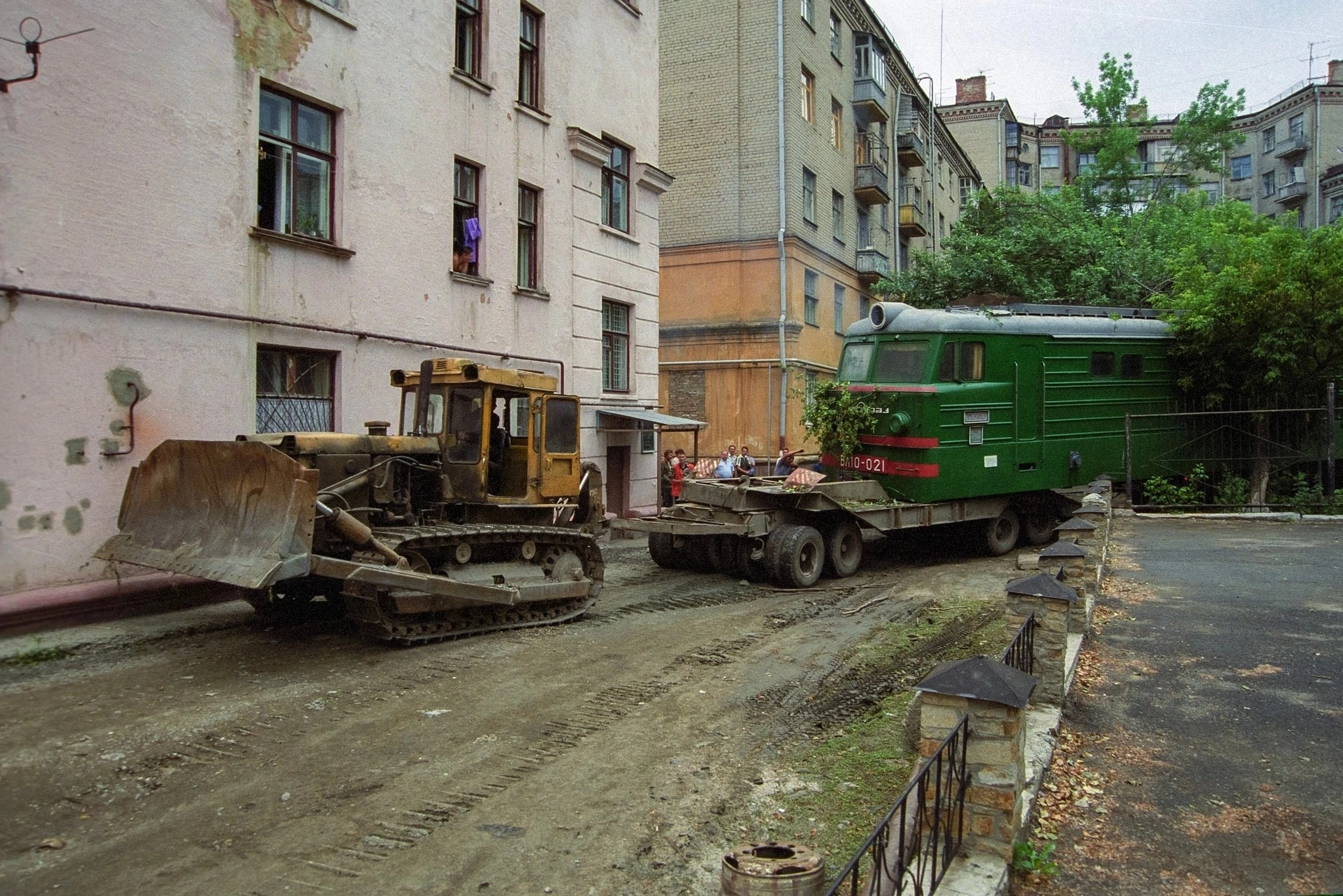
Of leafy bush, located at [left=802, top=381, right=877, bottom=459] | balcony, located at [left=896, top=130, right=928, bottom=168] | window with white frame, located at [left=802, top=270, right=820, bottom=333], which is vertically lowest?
leafy bush, located at [left=802, top=381, right=877, bottom=459]

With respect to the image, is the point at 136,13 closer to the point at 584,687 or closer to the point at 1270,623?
the point at 584,687

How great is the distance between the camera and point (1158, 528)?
14.7m

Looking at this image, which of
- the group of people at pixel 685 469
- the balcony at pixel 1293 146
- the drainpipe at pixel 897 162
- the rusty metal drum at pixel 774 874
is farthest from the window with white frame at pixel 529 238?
the balcony at pixel 1293 146

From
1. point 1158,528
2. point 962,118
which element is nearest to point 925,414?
point 1158,528

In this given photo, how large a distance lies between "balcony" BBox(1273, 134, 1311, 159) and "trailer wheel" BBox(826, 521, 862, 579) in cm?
5294

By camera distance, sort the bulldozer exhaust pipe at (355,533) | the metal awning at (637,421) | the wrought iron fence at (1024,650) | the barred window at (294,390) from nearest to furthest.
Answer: the wrought iron fence at (1024,650), the bulldozer exhaust pipe at (355,533), the barred window at (294,390), the metal awning at (637,421)

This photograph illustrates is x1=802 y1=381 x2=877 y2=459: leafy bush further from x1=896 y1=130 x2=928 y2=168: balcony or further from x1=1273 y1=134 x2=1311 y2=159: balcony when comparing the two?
x1=1273 y1=134 x2=1311 y2=159: balcony

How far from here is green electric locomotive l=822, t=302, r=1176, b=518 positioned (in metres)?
13.2

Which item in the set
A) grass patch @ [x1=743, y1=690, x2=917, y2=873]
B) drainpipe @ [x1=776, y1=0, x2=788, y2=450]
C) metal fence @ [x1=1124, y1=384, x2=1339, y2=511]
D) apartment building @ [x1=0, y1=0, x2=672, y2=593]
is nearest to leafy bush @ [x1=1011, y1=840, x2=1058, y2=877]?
grass patch @ [x1=743, y1=690, x2=917, y2=873]

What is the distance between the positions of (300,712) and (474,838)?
2.49 metres

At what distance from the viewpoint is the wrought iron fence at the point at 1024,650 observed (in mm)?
4891

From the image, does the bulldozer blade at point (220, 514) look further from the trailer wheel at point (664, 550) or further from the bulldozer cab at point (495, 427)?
the trailer wheel at point (664, 550)

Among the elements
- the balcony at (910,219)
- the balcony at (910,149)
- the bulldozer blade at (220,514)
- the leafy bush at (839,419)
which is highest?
the balcony at (910,149)

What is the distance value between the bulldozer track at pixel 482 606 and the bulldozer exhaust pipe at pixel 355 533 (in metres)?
0.16
